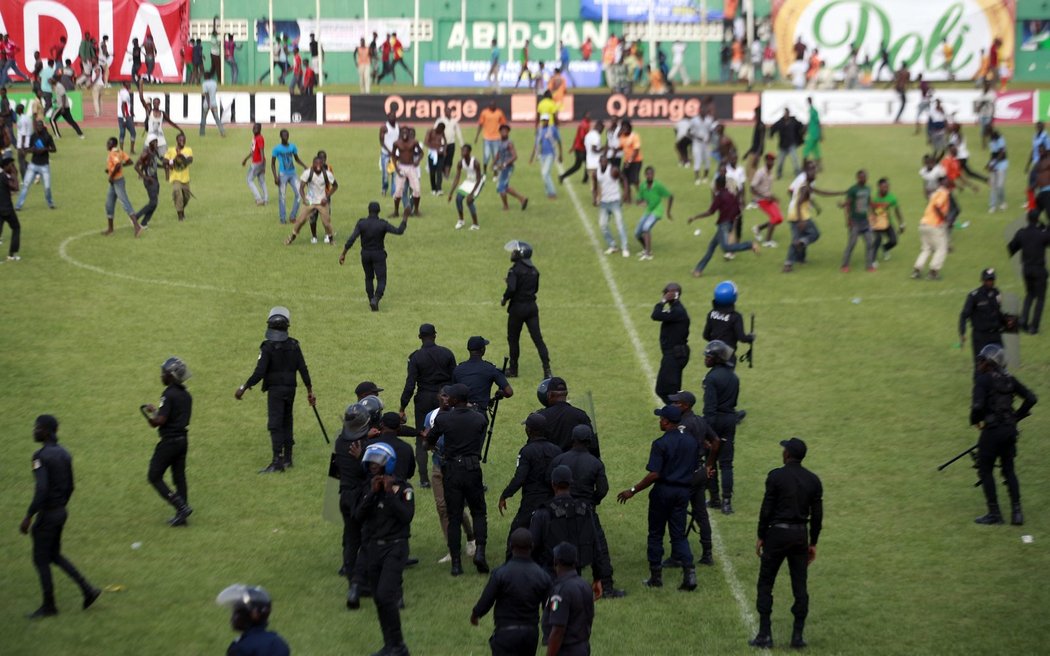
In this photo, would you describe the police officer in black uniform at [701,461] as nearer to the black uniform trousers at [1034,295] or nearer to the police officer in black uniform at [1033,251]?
the police officer in black uniform at [1033,251]

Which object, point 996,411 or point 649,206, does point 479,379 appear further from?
point 649,206

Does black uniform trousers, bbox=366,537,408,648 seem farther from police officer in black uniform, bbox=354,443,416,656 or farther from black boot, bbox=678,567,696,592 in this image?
black boot, bbox=678,567,696,592

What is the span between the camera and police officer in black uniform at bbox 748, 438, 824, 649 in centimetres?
1334

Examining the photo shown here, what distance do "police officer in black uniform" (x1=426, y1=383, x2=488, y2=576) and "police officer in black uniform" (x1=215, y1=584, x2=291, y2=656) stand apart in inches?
195

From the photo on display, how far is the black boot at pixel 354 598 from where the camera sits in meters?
14.5

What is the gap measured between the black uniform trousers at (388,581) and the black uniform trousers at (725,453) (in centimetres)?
488

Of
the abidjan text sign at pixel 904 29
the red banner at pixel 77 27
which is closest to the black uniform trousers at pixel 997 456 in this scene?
the red banner at pixel 77 27

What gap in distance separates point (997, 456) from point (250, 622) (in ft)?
32.4

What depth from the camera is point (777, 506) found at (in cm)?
1340

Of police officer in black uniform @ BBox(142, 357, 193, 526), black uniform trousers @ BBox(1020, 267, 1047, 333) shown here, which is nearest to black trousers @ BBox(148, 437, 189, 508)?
police officer in black uniform @ BBox(142, 357, 193, 526)

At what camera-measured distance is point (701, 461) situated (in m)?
14.9

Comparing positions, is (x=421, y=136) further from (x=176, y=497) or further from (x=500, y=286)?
(x=176, y=497)

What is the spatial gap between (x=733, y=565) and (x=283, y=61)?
45129 millimetres

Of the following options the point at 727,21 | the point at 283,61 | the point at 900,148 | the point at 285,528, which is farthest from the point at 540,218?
the point at 727,21
